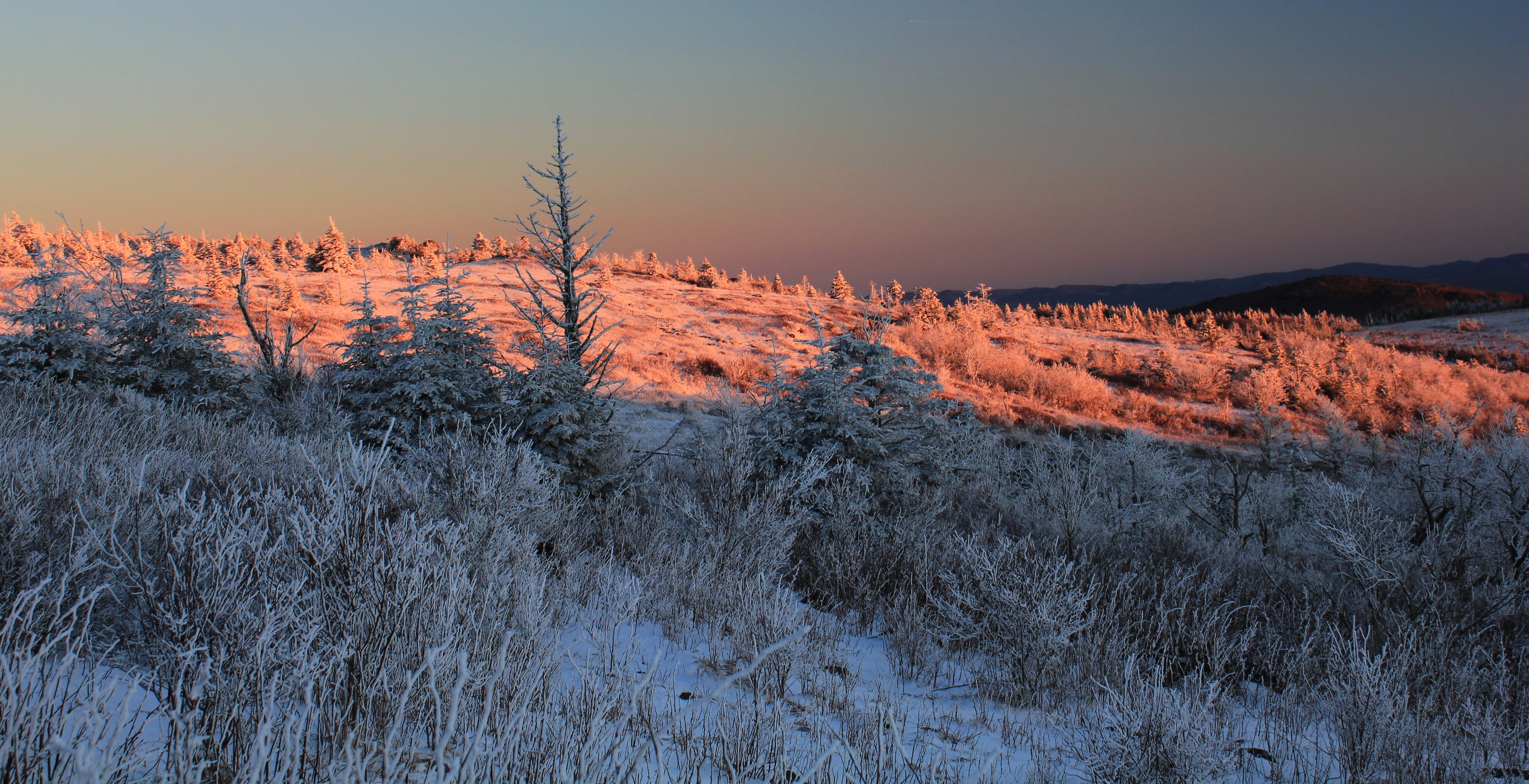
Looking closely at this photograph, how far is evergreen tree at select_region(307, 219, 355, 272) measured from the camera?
30.8 meters

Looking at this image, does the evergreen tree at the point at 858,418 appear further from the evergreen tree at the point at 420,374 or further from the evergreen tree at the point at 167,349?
the evergreen tree at the point at 167,349

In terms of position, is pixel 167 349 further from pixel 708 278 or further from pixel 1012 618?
pixel 708 278

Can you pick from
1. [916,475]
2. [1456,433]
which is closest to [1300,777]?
[916,475]

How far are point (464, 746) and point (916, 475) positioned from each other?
23.4ft

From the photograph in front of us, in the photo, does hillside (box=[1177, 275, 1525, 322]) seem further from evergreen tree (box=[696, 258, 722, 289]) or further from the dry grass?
evergreen tree (box=[696, 258, 722, 289])

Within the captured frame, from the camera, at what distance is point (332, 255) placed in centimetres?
3112

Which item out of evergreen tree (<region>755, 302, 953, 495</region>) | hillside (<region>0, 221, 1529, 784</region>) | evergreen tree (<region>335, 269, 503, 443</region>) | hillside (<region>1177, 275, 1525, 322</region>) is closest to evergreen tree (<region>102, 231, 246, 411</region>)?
hillside (<region>0, 221, 1529, 784</region>)

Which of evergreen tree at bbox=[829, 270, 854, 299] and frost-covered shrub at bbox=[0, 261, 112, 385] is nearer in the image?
frost-covered shrub at bbox=[0, 261, 112, 385]

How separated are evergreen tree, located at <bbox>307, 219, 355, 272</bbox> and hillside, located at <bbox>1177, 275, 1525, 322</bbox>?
44.2m

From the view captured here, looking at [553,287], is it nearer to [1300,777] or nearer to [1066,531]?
[1066,531]

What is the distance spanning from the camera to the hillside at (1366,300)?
36.6 metres

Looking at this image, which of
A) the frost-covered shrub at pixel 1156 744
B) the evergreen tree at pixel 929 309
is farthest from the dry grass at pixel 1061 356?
the frost-covered shrub at pixel 1156 744

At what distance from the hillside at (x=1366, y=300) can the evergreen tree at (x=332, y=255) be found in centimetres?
4423

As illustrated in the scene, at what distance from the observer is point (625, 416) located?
14.9m
